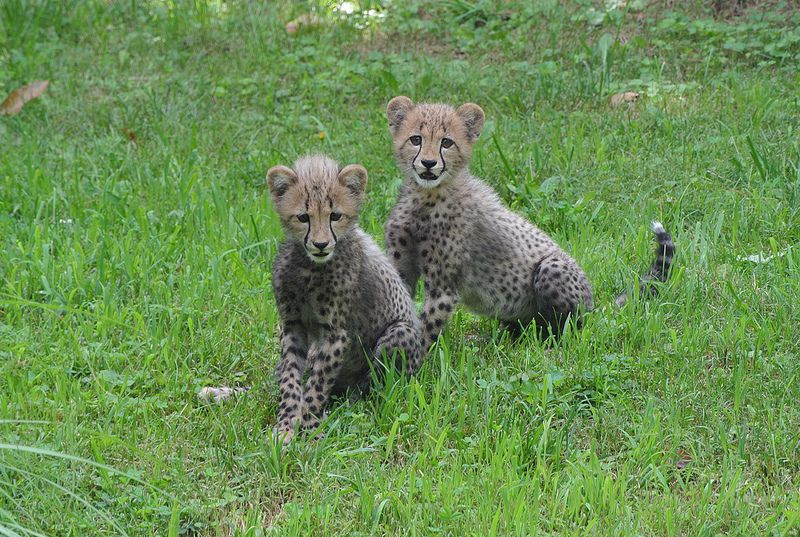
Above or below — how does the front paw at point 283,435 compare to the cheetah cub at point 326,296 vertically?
below

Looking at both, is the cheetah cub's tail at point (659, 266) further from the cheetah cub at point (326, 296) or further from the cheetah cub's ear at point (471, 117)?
the cheetah cub at point (326, 296)

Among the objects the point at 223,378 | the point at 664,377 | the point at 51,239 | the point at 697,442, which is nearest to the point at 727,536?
the point at 697,442

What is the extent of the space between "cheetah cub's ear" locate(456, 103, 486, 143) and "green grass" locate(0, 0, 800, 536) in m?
0.90

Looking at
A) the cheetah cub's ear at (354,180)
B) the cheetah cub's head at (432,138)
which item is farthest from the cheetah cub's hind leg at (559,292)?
the cheetah cub's ear at (354,180)

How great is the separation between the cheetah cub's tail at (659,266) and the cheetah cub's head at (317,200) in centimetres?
148

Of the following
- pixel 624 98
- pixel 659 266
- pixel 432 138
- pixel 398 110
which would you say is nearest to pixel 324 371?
pixel 432 138

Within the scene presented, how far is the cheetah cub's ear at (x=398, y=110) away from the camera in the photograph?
4.89 meters

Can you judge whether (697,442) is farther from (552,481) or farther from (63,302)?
(63,302)

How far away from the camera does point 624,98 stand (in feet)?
23.5

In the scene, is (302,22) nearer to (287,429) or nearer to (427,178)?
(427,178)

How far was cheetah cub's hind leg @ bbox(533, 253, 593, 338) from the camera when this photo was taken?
A: 16.0ft

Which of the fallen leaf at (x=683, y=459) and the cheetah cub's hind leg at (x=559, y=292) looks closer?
the fallen leaf at (x=683, y=459)

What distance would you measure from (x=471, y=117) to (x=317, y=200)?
105cm

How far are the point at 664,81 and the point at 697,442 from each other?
3872 mm
